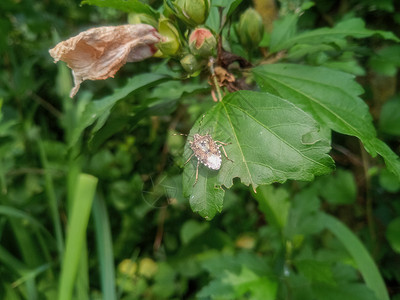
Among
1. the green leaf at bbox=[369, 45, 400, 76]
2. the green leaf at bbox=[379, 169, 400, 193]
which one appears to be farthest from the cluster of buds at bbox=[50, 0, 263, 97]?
the green leaf at bbox=[379, 169, 400, 193]

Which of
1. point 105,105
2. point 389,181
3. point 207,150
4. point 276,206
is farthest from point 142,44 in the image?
point 389,181

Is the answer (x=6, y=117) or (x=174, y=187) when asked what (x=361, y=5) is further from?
(x=6, y=117)

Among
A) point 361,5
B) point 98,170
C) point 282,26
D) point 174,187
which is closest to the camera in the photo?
point 174,187

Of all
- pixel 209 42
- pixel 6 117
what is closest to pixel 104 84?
pixel 6 117

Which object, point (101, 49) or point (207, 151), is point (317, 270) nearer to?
point (207, 151)

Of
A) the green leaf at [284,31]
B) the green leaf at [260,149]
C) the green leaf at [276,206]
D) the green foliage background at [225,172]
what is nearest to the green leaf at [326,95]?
the green foliage background at [225,172]

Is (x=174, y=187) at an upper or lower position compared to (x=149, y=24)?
lower

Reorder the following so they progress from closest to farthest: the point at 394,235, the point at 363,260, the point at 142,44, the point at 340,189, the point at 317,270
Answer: the point at 142,44
the point at 317,270
the point at 363,260
the point at 394,235
the point at 340,189
